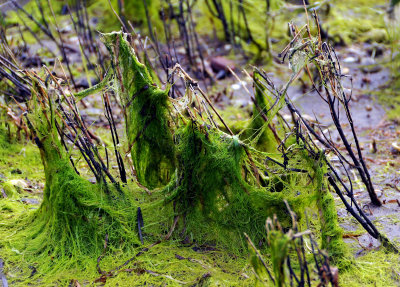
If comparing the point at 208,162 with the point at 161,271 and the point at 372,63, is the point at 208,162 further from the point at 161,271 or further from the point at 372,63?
the point at 372,63

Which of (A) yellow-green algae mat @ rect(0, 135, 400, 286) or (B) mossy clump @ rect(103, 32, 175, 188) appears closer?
(A) yellow-green algae mat @ rect(0, 135, 400, 286)

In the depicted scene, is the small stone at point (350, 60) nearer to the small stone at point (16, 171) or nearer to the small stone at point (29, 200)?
the small stone at point (16, 171)

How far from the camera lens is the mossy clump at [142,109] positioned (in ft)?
8.19

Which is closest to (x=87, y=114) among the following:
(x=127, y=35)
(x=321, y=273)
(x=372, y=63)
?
(x=127, y=35)

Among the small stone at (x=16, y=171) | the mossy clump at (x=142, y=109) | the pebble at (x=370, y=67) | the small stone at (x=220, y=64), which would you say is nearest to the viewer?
the mossy clump at (x=142, y=109)

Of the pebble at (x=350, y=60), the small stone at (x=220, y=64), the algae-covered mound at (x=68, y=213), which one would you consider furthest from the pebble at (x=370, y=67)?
the algae-covered mound at (x=68, y=213)

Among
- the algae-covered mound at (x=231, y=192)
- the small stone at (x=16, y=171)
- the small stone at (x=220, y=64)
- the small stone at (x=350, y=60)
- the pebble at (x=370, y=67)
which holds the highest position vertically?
the small stone at (x=220, y=64)

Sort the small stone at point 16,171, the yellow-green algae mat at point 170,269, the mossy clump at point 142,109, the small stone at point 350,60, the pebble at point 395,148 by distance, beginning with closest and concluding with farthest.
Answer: the yellow-green algae mat at point 170,269, the mossy clump at point 142,109, the small stone at point 16,171, the pebble at point 395,148, the small stone at point 350,60

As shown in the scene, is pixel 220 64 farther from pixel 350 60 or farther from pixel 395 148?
pixel 395 148

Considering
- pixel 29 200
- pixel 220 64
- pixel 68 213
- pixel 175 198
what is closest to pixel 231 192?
pixel 175 198

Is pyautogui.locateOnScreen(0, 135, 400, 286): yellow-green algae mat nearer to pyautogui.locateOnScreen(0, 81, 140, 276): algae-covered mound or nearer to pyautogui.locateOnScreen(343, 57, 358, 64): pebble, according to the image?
pyautogui.locateOnScreen(0, 81, 140, 276): algae-covered mound

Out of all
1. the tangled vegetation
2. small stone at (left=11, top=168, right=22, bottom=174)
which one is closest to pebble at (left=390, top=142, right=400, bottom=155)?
the tangled vegetation

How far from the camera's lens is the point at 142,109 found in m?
2.53

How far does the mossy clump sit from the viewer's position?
250 centimetres
